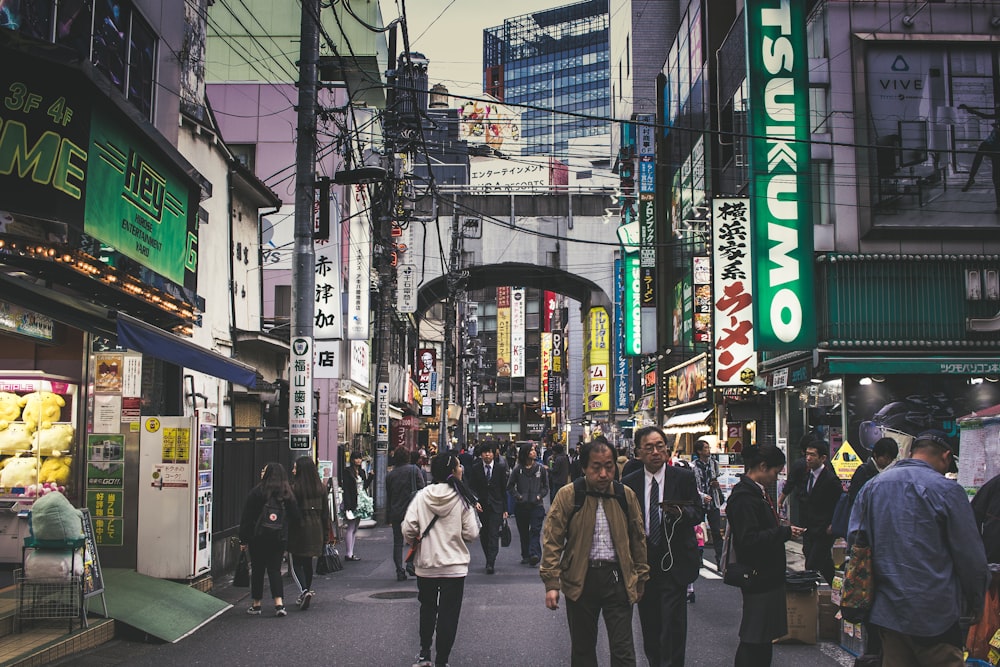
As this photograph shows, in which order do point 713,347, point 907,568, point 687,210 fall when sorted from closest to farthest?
point 907,568, point 713,347, point 687,210

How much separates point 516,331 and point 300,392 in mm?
93142

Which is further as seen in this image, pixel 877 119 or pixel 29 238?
pixel 877 119

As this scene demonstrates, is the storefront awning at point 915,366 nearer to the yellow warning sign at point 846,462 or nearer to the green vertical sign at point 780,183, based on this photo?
the green vertical sign at point 780,183

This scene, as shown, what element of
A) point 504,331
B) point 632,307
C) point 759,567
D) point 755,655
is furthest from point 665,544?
point 504,331

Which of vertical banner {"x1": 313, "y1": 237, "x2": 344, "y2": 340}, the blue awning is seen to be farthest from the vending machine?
vertical banner {"x1": 313, "y1": 237, "x2": 344, "y2": 340}

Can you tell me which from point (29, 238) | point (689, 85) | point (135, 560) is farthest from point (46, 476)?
point (689, 85)

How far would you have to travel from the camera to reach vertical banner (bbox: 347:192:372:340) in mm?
25188

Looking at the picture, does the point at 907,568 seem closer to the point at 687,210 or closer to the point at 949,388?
the point at 949,388

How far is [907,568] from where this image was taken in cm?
508

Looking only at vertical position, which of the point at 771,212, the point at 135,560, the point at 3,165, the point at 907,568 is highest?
the point at 771,212

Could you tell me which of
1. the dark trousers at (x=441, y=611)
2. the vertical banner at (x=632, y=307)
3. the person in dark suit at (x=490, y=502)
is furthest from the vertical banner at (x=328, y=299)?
the vertical banner at (x=632, y=307)

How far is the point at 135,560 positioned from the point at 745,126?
18.2 m

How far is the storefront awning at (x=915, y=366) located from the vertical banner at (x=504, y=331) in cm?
8678

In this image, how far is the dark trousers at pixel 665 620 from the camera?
679 cm
